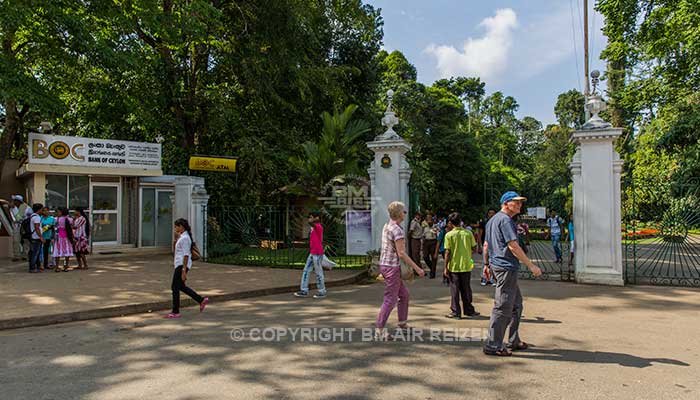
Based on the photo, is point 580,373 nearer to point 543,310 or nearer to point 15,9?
point 543,310

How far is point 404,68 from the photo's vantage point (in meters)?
37.8

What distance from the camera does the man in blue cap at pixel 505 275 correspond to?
4930 mm

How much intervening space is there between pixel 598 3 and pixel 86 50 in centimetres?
2030

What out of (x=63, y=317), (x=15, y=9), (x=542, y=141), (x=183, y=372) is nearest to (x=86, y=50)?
(x=15, y=9)

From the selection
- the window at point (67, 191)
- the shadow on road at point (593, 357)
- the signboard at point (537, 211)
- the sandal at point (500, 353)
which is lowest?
the shadow on road at point (593, 357)

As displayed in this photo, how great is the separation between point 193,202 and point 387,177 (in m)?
7.46

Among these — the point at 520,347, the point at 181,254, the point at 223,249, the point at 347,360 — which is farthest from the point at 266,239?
the point at 520,347

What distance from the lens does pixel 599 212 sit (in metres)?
10.1

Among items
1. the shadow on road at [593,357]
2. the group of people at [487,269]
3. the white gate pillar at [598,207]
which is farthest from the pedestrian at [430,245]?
the shadow on road at [593,357]

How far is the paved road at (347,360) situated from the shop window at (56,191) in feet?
34.8

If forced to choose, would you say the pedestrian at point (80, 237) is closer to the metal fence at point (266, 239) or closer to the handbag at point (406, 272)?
the metal fence at point (266, 239)

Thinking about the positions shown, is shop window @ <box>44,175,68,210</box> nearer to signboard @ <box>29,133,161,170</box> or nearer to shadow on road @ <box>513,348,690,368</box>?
signboard @ <box>29,133,161,170</box>

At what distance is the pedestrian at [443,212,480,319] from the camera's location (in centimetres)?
690

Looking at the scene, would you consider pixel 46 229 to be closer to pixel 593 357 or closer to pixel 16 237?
pixel 16 237
